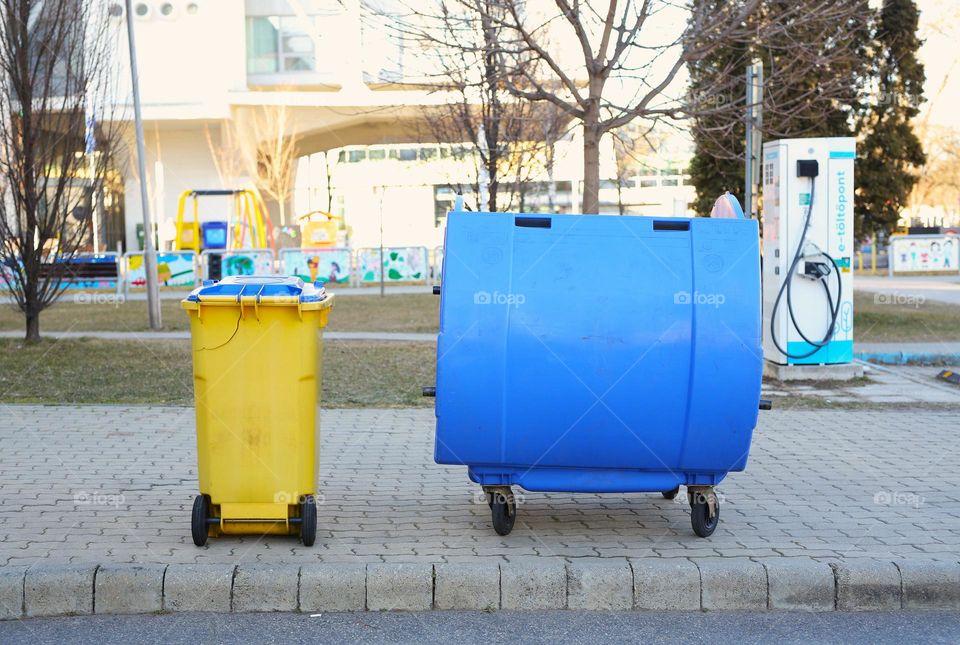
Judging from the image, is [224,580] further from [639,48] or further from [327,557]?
[639,48]

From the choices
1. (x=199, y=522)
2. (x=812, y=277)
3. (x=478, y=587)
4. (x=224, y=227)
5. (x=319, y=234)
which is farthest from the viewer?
(x=319, y=234)

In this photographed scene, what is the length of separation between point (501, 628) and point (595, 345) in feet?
4.63

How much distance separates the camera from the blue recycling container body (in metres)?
5.34

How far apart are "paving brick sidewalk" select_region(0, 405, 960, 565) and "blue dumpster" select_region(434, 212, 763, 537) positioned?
0.55 metres

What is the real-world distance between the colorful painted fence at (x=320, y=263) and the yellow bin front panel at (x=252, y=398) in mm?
24368

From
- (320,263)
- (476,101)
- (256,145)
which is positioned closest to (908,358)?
(476,101)

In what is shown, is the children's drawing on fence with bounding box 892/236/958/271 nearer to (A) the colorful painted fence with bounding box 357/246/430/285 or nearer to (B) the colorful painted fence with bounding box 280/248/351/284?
(A) the colorful painted fence with bounding box 357/246/430/285

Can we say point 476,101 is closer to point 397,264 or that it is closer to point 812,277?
point 812,277

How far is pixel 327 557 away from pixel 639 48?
8.34 meters

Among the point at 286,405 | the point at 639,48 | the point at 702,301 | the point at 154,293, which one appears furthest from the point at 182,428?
the point at 154,293

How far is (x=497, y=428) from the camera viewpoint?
543 cm

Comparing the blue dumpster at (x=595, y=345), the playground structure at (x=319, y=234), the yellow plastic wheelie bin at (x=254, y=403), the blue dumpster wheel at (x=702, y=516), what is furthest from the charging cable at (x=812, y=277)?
the playground structure at (x=319, y=234)

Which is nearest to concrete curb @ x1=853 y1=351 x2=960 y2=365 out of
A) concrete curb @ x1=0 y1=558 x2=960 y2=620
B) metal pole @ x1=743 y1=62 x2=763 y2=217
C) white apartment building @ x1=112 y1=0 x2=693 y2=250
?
Result: metal pole @ x1=743 y1=62 x2=763 y2=217

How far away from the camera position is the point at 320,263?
30.6 metres
